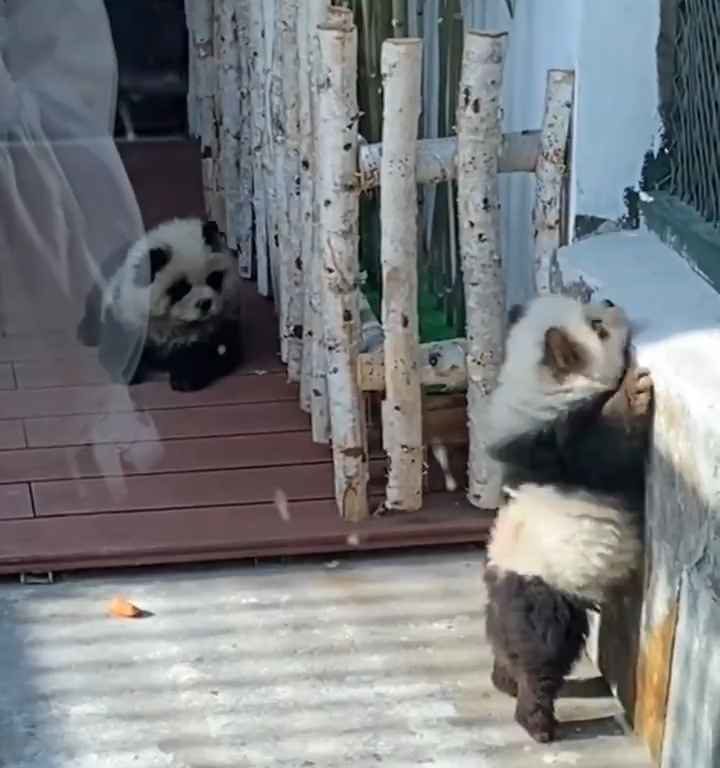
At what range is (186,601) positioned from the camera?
3.43 meters

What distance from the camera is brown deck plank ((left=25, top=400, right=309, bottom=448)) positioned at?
4223mm

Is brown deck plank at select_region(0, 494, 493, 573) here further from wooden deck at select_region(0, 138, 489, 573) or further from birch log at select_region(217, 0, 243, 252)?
birch log at select_region(217, 0, 243, 252)

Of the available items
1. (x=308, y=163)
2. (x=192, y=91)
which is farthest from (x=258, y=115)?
(x=192, y=91)

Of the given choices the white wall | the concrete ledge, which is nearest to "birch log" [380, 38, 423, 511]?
the white wall

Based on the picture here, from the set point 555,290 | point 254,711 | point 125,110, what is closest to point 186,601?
point 254,711

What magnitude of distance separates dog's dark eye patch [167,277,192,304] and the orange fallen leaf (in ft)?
4.77

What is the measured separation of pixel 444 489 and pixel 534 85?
40.0 inches

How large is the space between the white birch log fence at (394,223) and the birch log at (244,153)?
2.61 feet

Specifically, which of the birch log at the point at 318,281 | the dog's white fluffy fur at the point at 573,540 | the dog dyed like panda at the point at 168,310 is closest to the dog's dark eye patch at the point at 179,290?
the dog dyed like panda at the point at 168,310

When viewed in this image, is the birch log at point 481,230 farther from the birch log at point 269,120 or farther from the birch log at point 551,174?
the birch log at point 269,120

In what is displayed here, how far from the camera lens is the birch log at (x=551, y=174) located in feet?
11.2

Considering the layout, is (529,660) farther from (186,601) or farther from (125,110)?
(125,110)

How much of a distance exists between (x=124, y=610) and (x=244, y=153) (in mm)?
2241

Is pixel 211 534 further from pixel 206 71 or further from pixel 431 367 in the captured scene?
pixel 206 71
